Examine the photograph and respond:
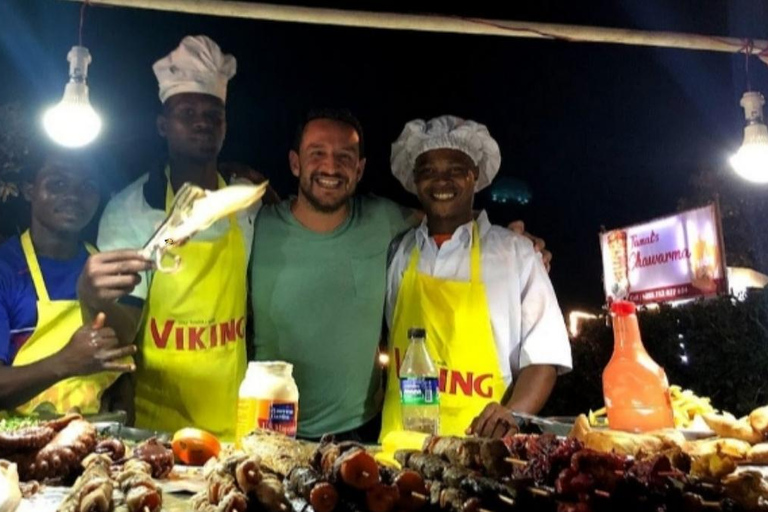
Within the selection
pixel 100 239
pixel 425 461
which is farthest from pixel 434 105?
pixel 425 461

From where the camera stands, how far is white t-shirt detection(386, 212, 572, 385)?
4555 mm

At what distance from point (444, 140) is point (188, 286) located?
2.12 meters

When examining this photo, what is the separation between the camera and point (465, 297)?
4516mm

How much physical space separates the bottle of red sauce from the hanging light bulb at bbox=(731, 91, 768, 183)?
2982 millimetres

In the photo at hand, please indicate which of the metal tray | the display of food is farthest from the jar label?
the metal tray

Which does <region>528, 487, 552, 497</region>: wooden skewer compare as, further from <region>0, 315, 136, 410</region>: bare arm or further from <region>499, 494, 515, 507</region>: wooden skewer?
<region>0, 315, 136, 410</region>: bare arm

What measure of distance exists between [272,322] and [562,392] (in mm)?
10814

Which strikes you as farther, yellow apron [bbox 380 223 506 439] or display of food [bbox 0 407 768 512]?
yellow apron [bbox 380 223 506 439]

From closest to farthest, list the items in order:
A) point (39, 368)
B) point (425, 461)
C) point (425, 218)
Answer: point (425, 461)
point (39, 368)
point (425, 218)

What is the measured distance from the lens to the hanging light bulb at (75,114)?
462cm

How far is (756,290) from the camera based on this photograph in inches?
423

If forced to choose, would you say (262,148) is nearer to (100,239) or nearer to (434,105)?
(434,105)

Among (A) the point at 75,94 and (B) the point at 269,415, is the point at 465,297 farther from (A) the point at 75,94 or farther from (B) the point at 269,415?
(A) the point at 75,94

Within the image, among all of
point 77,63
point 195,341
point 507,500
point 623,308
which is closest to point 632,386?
point 623,308
